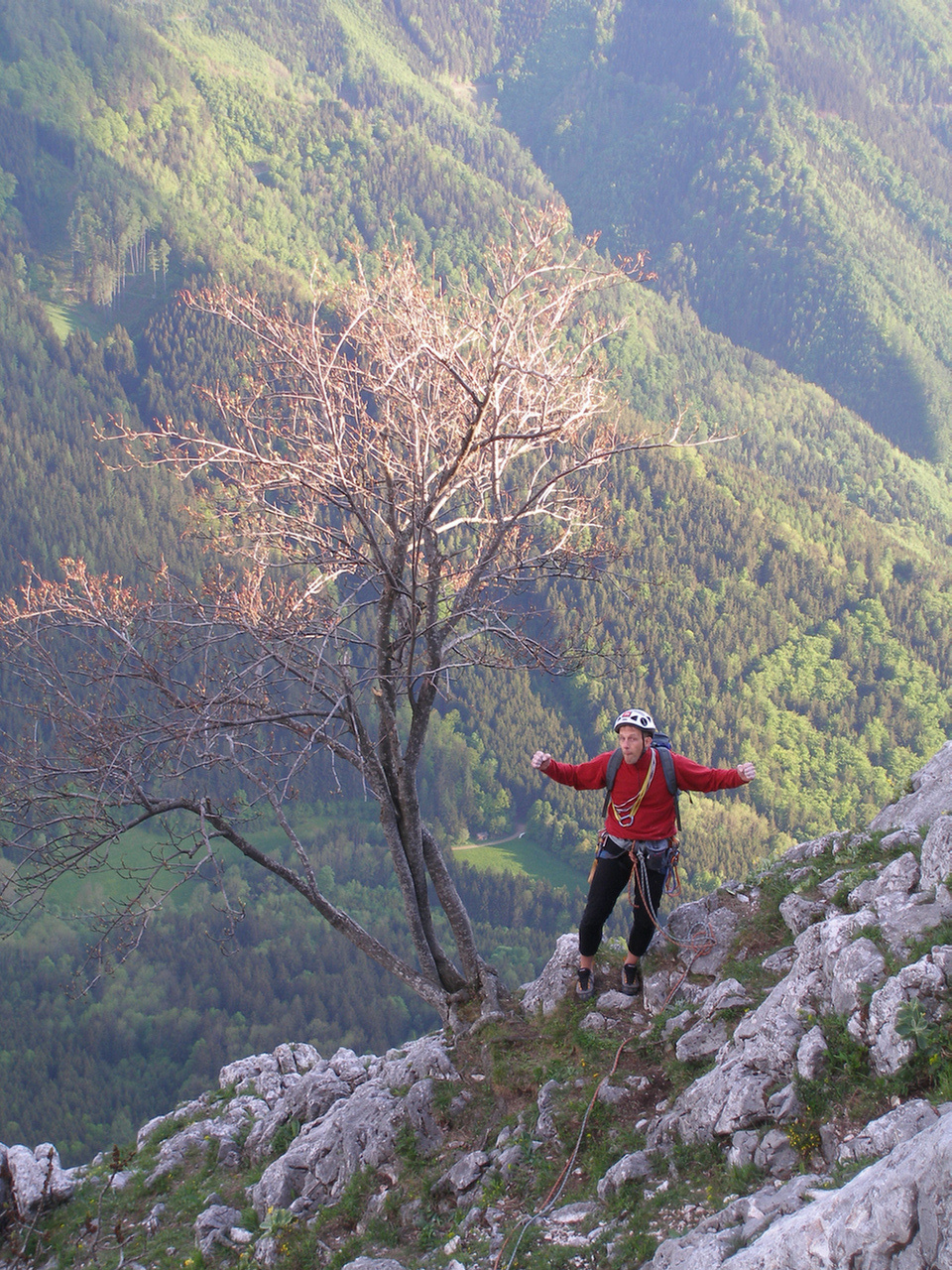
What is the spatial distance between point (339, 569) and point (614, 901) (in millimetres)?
3985

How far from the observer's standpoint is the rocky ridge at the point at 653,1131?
512 cm

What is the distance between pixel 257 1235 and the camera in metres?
7.86

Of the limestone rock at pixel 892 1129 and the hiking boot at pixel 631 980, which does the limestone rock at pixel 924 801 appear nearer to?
the hiking boot at pixel 631 980

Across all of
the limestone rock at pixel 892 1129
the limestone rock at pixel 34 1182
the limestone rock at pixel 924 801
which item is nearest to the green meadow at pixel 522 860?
the limestone rock at pixel 34 1182

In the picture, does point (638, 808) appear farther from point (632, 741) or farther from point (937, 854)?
point (937, 854)

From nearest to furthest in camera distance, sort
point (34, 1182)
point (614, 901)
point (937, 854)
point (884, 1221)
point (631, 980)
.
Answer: point (884, 1221) → point (937, 854) → point (614, 901) → point (631, 980) → point (34, 1182)

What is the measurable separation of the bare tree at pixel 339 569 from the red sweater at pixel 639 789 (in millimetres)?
1264

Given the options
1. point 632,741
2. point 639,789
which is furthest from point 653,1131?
point 632,741

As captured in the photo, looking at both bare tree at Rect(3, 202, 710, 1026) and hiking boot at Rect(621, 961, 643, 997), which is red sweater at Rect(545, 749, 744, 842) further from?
hiking boot at Rect(621, 961, 643, 997)

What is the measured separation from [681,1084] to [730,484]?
117277 mm

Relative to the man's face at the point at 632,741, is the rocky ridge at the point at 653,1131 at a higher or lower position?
lower

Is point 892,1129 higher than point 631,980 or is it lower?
lower

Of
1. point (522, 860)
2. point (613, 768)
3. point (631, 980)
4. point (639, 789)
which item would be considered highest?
point (522, 860)

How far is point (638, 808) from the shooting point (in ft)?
25.4
